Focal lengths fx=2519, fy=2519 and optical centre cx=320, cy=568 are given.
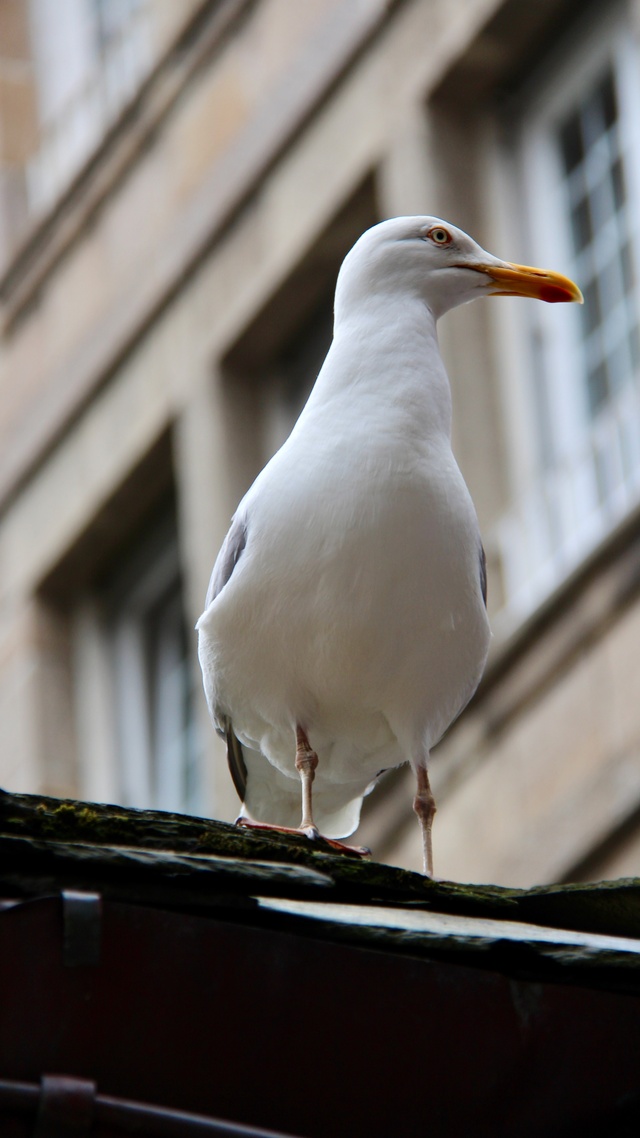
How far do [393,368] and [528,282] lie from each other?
717 millimetres

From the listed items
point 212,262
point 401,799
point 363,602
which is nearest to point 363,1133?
point 363,602

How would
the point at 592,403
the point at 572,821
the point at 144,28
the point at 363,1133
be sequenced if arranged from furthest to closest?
the point at 144,28 → the point at 592,403 → the point at 572,821 → the point at 363,1133

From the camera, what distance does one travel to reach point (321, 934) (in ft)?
13.3

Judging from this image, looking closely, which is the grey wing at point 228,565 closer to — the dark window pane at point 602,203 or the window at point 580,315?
the window at point 580,315

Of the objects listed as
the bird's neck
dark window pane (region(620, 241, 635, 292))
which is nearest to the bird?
the bird's neck

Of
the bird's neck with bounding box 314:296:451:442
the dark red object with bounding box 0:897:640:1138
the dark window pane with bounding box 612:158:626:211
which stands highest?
the dark window pane with bounding box 612:158:626:211

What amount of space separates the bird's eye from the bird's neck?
231 mm

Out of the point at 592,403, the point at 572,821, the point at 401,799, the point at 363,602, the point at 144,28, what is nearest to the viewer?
the point at 363,602

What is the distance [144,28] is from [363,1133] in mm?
14751

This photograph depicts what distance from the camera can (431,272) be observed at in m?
6.50

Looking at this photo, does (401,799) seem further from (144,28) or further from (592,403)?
(144,28)

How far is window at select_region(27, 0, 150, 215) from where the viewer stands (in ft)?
60.1

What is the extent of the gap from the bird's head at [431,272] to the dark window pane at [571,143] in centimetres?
724

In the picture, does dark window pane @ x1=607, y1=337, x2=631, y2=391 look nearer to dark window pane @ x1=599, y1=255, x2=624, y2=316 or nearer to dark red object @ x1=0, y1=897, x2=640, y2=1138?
dark window pane @ x1=599, y1=255, x2=624, y2=316
